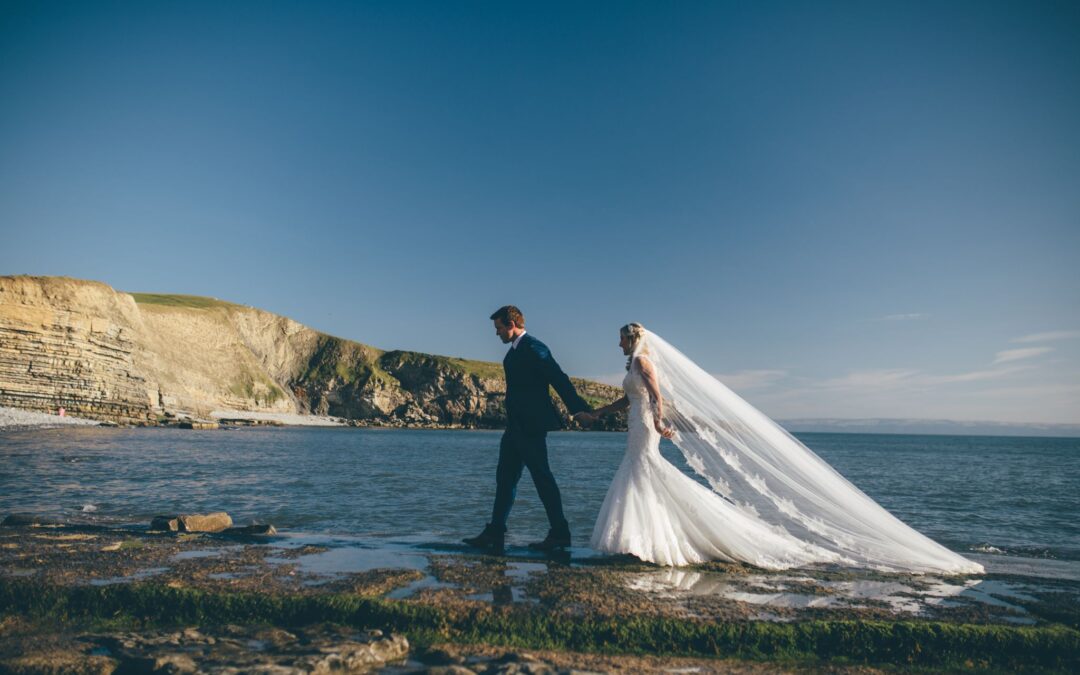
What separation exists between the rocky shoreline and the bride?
0.48m

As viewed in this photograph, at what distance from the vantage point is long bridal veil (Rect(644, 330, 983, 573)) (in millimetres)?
7434

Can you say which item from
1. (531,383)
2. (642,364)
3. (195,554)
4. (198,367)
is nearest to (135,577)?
(195,554)

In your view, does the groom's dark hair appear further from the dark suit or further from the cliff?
the cliff

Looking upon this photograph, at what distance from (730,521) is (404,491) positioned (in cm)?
1266

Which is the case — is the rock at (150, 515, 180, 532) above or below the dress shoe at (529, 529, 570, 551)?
below

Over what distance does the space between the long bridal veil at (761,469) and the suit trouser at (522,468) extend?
1.60m

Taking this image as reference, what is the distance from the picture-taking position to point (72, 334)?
188ft

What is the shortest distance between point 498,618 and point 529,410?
118 inches

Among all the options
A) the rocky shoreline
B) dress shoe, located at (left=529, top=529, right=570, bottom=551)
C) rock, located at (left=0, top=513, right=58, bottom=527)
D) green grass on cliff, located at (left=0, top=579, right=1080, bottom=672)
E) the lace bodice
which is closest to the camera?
the rocky shoreline

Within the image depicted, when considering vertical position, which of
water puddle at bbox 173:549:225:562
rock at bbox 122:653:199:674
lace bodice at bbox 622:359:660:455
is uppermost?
lace bodice at bbox 622:359:660:455

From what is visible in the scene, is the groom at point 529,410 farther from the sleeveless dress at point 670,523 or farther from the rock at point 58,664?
the rock at point 58,664

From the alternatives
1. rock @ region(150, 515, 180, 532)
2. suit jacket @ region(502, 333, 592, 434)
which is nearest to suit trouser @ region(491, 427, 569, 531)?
suit jacket @ region(502, 333, 592, 434)

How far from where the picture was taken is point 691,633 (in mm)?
4562

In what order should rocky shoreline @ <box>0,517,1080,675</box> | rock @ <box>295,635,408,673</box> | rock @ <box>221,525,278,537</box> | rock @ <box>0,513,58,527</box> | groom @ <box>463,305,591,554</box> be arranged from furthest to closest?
rock @ <box>0,513,58,527</box> < rock @ <box>221,525,278,537</box> < groom @ <box>463,305,591,554</box> < rocky shoreline @ <box>0,517,1080,675</box> < rock @ <box>295,635,408,673</box>
